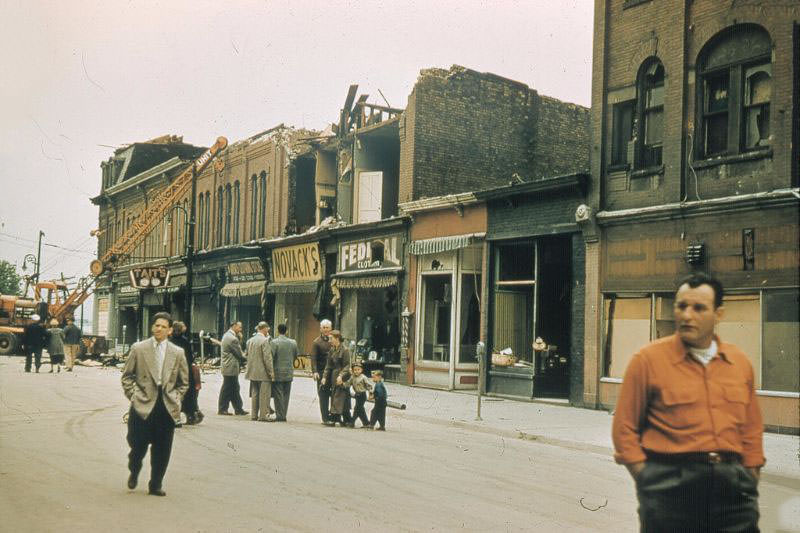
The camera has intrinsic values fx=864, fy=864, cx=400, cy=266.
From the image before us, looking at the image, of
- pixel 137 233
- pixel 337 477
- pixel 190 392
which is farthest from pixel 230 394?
pixel 137 233

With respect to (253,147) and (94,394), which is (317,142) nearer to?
(253,147)

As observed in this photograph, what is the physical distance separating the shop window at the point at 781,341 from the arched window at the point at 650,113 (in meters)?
4.30

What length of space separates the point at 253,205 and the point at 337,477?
29770 mm

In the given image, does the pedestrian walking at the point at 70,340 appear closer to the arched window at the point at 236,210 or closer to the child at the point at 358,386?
the arched window at the point at 236,210

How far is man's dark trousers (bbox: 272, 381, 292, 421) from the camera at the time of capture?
16016 millimetres

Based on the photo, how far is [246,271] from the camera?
38.4 m

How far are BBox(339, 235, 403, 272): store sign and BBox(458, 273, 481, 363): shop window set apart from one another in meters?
3.19

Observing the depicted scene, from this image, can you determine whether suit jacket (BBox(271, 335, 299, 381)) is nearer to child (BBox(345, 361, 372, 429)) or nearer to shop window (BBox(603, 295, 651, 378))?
child (BBox(345, 361, 372, 429))

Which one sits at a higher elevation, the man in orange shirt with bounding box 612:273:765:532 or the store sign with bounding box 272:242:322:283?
the store sign with bounding box 272:242:322:283

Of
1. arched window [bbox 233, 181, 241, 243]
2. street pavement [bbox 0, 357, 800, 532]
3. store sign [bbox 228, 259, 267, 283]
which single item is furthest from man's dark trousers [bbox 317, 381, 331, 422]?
arched window [bbox 233, 181, 241, 243]

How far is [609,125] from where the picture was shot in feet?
64.3

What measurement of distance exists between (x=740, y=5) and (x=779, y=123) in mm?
2592

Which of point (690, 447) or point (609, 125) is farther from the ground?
point (609, 125)

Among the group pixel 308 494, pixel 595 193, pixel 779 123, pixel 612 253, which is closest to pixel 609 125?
pixel 595 193
